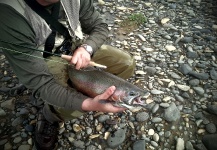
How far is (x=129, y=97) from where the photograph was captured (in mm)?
2453

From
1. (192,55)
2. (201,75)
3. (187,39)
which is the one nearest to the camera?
(201,75)

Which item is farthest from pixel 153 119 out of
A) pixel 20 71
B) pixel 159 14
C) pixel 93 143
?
pixel 159 14

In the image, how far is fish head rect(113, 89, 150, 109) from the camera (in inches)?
95.1

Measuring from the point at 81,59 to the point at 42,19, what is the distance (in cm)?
61

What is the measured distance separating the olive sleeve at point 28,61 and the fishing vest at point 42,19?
0.21 feet

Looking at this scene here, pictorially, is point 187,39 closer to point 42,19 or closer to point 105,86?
point 105,86

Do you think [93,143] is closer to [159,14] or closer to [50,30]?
[50,30]

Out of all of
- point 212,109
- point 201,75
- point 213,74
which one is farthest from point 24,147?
point 213,74

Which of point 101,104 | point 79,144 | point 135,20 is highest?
point 101,104

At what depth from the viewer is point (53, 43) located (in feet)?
10.5

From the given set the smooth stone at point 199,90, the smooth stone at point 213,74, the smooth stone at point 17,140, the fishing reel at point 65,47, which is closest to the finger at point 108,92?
the fishing reel at point 65,47

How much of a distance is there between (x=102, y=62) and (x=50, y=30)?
0.96 metres

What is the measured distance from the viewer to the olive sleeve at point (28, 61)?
2.52 meters

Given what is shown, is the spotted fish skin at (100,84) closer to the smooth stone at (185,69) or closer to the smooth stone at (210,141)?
the smooth stone at (210,141)
